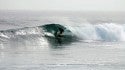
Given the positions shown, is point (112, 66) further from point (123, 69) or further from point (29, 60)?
point (29, 60)

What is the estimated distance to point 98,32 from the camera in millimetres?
44719

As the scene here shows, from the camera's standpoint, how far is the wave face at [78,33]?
128ft

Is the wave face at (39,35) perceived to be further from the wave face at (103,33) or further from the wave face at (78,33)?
the wave face at (103,33)

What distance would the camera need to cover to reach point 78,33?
43.9m

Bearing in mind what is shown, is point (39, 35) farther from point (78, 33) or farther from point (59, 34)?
point (78, 33)

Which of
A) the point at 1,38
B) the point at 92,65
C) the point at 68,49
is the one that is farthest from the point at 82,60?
the point at 1,38

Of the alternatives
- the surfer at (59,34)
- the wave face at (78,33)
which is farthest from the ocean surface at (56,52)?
the surfer at (59,34)

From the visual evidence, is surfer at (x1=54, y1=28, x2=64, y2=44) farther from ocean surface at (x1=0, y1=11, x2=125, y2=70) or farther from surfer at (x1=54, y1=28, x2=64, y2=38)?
ocean surface at (x1=0, y1=11, x2=125, y2=70)

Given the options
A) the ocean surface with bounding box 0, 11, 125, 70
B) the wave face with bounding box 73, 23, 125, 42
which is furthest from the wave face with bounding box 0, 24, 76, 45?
the wave face with bounding box 73, 23, 125, 42

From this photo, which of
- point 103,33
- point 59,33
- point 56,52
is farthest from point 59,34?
point 56,52

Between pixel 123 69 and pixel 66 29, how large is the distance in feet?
67.4

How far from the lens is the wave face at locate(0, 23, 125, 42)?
38.9 metres

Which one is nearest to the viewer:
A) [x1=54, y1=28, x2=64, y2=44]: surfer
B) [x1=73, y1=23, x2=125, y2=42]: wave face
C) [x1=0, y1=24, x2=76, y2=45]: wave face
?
[x1=0, y1=24, x2=76, y2=45]: wave face

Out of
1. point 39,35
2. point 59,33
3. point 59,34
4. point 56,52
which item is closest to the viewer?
point 56,52
